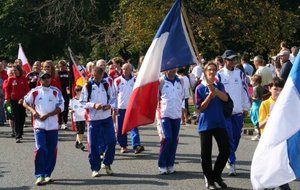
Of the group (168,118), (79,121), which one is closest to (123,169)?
(168,118)

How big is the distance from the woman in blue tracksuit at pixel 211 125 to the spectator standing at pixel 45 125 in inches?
93.0

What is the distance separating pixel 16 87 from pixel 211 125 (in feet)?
24.0

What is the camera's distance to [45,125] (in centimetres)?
923

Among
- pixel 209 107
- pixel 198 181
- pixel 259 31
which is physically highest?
pixel 259 31

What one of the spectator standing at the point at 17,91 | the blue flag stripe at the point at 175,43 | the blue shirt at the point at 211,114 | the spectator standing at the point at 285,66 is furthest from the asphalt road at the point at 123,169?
the blue flag stripe at the point at 175,43

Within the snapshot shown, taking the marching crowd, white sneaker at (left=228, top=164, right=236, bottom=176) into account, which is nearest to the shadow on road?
the marching crowd

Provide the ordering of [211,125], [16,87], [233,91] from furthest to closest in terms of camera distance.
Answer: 1. [16,87]
2. [233,91]
3. [211,125]

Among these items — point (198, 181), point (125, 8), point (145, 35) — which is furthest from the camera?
point (125, 8)

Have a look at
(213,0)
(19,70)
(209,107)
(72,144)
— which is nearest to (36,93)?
(209,107)

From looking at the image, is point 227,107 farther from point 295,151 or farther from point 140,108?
point 295,151

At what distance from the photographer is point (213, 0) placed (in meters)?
27.4

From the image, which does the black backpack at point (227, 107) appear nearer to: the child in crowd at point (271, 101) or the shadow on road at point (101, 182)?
the child in crowd at point (271, 101)

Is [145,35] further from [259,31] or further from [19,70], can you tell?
[19,70]

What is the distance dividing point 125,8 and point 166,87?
1977 cm
